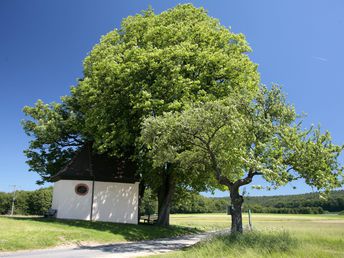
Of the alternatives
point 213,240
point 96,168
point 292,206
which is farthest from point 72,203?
point 292,206

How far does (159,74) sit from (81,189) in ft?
42.2

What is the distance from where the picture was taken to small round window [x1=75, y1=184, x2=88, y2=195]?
101 feet

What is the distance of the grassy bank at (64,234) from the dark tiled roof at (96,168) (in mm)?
5235

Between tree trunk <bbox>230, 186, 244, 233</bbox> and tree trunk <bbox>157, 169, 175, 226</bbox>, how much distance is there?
1200 centimetres

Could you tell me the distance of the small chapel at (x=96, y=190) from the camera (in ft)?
100

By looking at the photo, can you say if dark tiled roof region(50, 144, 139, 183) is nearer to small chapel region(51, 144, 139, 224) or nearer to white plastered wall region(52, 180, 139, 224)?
small chapel region(51, 144, 139, 224)

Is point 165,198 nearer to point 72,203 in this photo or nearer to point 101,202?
point 101,202

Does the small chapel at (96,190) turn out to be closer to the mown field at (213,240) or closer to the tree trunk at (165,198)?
the tree trunk at (165,198)

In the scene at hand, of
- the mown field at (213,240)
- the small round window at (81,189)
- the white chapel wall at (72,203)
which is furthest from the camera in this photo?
the small round window at (81,189)

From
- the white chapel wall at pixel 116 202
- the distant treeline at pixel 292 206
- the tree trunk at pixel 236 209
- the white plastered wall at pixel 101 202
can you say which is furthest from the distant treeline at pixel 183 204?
the white plastered wall at pixel 101 202

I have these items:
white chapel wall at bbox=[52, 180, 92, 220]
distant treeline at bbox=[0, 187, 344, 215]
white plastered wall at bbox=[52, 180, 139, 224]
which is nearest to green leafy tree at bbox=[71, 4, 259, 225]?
white plastered wall at bbox=[52, 180, 139, 224]

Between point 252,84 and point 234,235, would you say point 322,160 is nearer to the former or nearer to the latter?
point 234,235

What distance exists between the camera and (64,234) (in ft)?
68.8

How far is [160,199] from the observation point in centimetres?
3422
